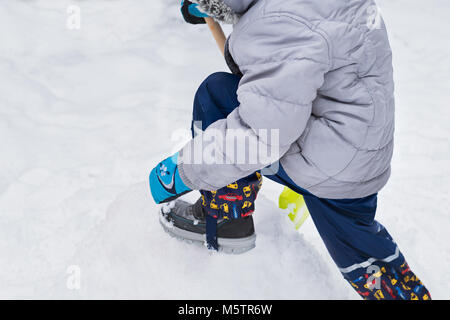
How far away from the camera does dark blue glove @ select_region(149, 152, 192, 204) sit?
2.84ft

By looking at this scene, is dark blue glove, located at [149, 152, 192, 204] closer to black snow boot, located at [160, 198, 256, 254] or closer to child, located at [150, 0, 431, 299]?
child, located at [150, 0, 431, 299]

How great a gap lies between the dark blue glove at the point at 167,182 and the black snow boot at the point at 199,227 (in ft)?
0.62

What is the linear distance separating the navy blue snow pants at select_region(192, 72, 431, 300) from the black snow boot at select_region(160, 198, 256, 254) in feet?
0.66

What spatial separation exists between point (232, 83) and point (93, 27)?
1502 mm

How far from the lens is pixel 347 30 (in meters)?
0.69

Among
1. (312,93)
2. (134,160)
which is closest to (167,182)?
(312,93)

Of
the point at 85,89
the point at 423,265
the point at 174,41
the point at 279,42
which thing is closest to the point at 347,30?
the point at 279,42

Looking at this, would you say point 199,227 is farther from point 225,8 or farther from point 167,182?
point 225,8

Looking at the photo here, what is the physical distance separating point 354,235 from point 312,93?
0.33 m

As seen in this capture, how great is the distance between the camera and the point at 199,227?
1.09 m

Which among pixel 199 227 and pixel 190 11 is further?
pixel 199 227

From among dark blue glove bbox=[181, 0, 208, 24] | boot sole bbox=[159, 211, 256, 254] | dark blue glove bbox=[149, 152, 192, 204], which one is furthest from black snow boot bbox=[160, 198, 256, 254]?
dark blue glove bbox=[181, 0, 208, 24]

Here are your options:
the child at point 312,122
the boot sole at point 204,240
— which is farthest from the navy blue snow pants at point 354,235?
the boot sole at point 204,240

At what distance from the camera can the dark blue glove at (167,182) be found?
0.87 m
